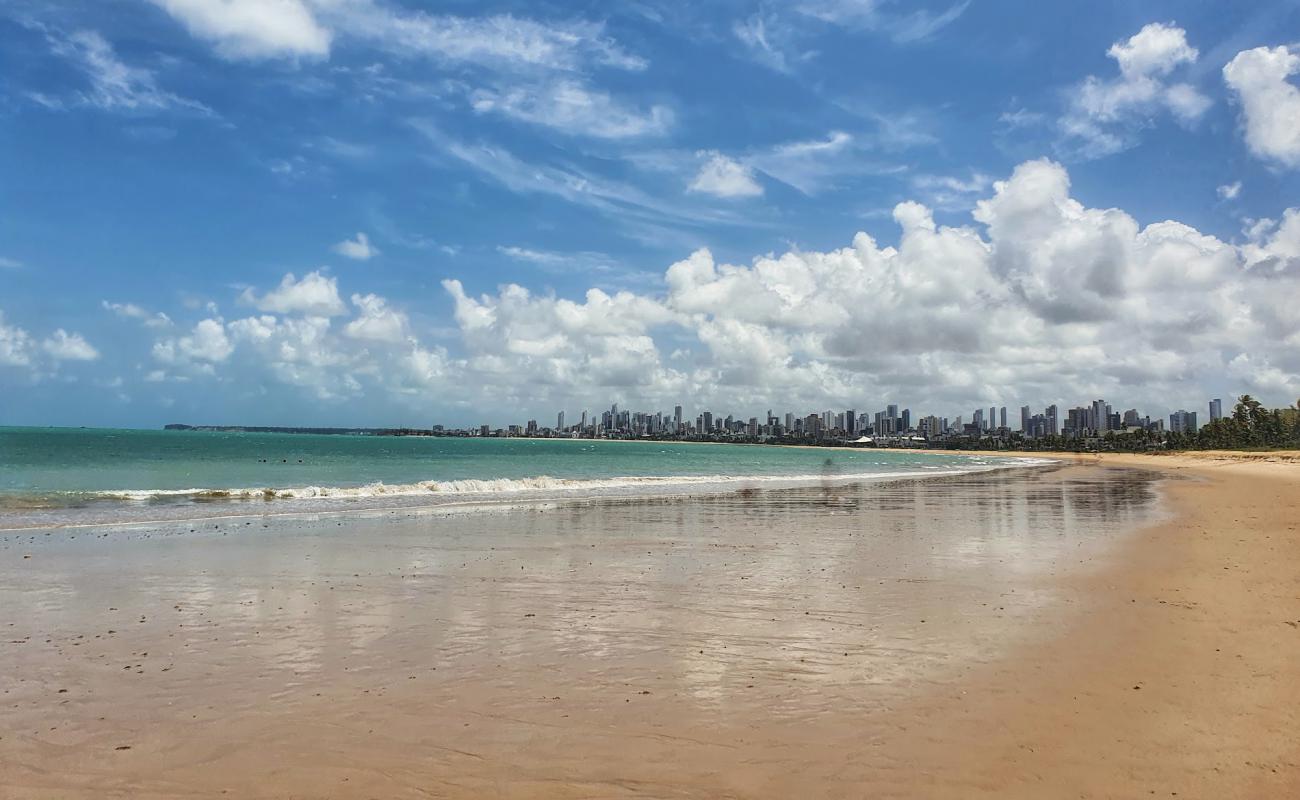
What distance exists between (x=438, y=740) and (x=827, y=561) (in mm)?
12297

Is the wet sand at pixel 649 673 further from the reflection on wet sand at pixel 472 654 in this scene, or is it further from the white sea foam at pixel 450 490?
the white sea foam at pixel 450 490

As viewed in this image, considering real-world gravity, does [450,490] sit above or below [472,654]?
below

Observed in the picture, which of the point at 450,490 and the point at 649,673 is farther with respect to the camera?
the point at 450,490

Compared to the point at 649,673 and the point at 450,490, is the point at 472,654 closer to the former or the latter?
the point at 649,673

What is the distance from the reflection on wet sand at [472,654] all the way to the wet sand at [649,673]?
49 millimetres

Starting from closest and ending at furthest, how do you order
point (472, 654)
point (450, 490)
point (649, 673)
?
1. point (649, 673)
2. point (472, 654)
3. point (450, 490)

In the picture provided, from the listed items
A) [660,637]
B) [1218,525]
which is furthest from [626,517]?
[1218,525]

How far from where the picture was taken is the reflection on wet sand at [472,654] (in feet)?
21.9

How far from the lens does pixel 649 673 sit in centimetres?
902

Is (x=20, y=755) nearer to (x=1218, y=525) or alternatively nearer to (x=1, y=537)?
(x=1, y=537)

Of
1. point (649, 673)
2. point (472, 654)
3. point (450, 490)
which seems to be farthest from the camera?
point (450, 490)

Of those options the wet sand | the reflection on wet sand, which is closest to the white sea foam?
the reflection on wet sand

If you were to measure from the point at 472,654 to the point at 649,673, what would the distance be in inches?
100

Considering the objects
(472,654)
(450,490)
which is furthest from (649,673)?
(450,490)
